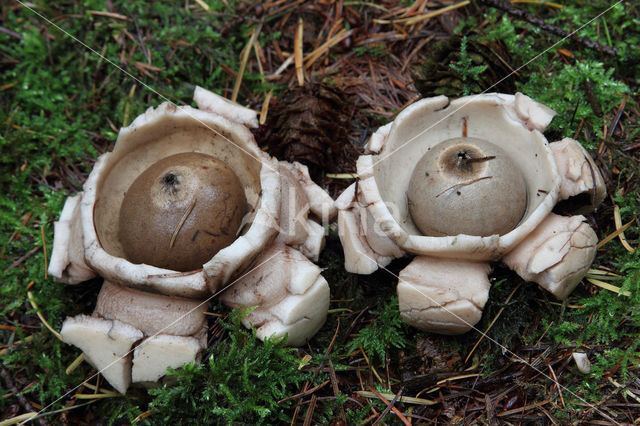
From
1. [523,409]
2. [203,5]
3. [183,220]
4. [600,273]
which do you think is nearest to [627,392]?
[523,409]

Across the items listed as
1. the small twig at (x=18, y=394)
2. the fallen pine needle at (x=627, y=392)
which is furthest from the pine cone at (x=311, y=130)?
the small twig at (x=18, y=394)

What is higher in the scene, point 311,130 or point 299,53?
point 299,53

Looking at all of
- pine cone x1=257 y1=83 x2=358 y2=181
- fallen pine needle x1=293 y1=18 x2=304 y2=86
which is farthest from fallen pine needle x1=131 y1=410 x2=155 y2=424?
fallen pine needle x1=293 y1=18 x2=304 y2=86

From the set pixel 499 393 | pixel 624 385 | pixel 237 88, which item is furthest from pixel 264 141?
pixel 624 385

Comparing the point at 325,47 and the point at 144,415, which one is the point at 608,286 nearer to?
the point at 325,47

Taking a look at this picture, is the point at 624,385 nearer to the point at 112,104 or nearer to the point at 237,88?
the point at 237,88

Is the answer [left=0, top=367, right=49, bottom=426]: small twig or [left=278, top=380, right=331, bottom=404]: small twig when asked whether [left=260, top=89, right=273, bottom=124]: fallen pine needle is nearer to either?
[left=278, top=380, right=331, bottom=404]: small twig
